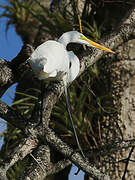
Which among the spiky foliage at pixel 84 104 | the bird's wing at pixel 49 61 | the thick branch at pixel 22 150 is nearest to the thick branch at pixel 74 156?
the thick branch at pixel 22 150

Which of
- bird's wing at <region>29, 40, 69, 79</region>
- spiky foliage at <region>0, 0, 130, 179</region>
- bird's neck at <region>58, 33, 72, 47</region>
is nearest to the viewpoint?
bird's wing at <region>29, 40, 69, 79</region>

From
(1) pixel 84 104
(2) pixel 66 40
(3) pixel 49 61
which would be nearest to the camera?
(3) pixel 49 61

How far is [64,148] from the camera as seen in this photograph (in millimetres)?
653

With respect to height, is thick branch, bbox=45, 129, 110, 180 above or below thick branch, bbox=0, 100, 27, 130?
below

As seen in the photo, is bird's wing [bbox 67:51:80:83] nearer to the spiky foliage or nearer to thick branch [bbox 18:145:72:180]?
→ thick branch [bbox 18:145:72:180]

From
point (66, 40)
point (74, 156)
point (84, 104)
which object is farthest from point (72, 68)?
point (84, 104)

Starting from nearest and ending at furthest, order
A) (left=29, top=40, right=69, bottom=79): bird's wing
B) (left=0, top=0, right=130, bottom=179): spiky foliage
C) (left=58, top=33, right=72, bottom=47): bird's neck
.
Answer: (left=29, top=40, right=69, bottom=79): bird's wing → (left=58, top=33, right=72, bottom=47): bird's neck → (left=0, top=0, right=130, bottom=179): spiky foliage

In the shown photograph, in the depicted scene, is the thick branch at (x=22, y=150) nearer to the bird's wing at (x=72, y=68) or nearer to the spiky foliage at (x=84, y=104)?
the bird's wing at (x=72, y=68)

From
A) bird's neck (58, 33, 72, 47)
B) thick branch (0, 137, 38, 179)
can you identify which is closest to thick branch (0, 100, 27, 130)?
thick branch (0, 137, 38, 179)

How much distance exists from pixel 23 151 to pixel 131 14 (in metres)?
0.49

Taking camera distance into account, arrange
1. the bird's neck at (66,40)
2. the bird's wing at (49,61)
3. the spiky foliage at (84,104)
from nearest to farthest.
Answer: the bird's wing at (49,61) < the bird's neck at (66,40) < the spiky foliage at (84,104)

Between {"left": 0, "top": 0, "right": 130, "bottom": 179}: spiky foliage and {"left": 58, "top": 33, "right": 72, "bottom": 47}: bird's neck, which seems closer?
{"left": 58, "top": 33, "right": 72, "bottom": 47}: bird's neck

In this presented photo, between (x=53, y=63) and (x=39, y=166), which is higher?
(x=53, y=63)

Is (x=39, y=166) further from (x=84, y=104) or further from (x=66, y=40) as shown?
(x=84, y=104)
